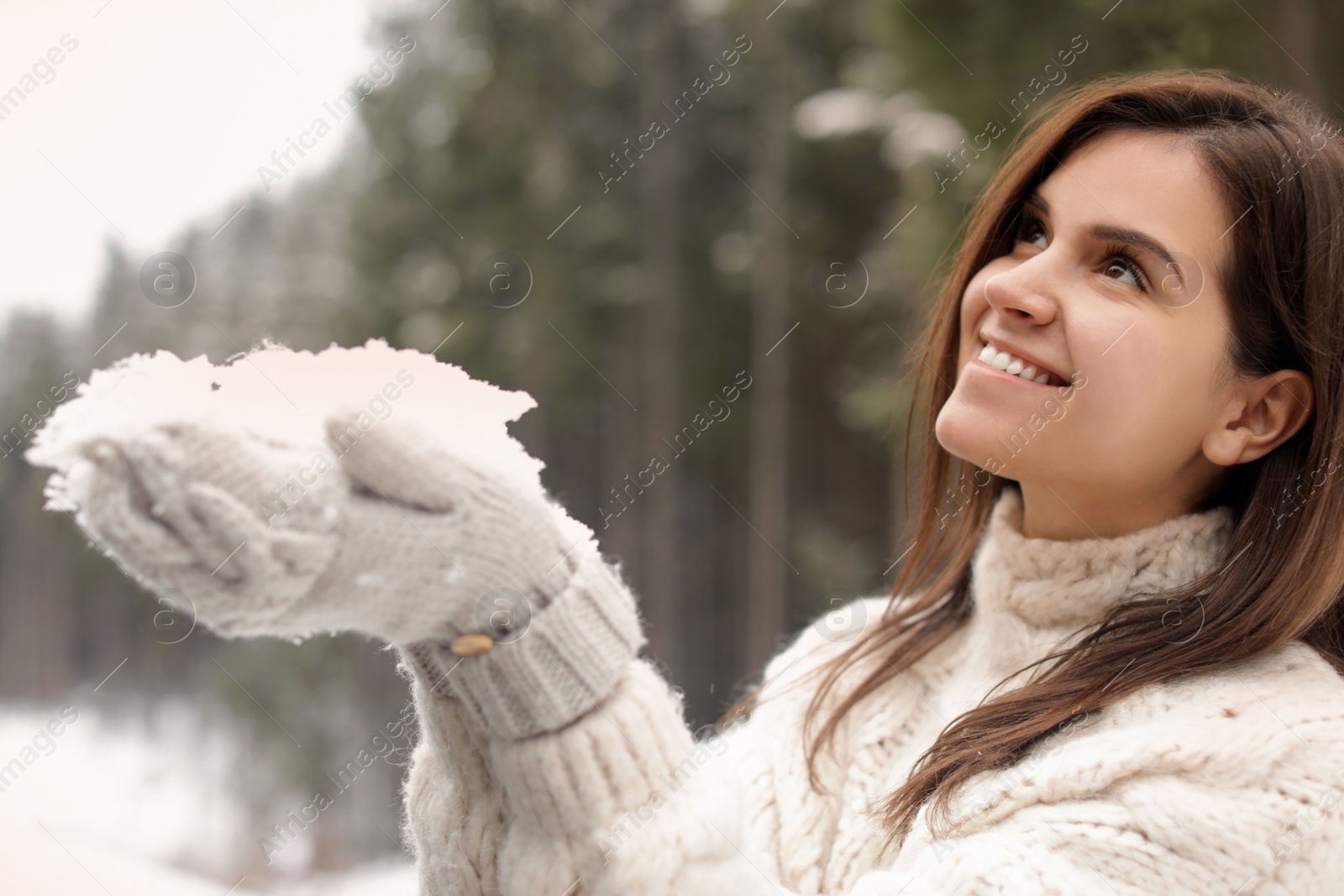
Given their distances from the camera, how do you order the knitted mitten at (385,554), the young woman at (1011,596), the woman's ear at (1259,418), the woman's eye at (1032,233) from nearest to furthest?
1. the knitted mitten at (385,554)
2. the young woman at (1011,596)
3. the woman's ear at (1259,418)
4. the woman's eye at (1032,233)

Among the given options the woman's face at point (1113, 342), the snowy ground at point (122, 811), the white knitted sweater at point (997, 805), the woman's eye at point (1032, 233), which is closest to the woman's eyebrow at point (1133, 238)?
the woman's face at point (1113, 342)

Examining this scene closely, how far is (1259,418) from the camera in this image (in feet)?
4.33

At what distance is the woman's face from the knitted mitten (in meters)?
0.59

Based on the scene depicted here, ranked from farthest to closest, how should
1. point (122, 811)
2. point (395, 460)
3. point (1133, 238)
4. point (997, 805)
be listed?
point (122, 811)
point (1133, 238)
point (997, 805)
point (395, 460)

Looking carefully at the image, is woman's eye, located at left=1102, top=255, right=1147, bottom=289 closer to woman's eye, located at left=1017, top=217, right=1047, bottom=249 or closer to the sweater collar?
Answer: woman's eye, located at left=1017, top=217, right=1047, bottom=249

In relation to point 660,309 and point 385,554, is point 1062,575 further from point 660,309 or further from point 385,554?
point 660,309

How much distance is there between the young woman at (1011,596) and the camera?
857mm

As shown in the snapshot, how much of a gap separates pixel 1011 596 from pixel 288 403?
3.34 ft

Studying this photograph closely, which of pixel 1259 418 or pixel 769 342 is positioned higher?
pixel 1259 418

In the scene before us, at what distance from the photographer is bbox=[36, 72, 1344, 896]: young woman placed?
86 cm

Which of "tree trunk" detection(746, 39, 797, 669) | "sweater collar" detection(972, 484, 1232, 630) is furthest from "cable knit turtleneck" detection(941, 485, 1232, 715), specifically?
"tree trunk" detection(746, 39, 797, 669)

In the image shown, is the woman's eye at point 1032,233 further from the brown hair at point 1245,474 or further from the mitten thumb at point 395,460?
the mitten thumb at point 395,460

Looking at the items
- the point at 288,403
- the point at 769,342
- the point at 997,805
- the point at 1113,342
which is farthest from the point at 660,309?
the point at 288,403

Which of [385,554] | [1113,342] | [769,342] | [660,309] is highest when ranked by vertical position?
[1113,342]
